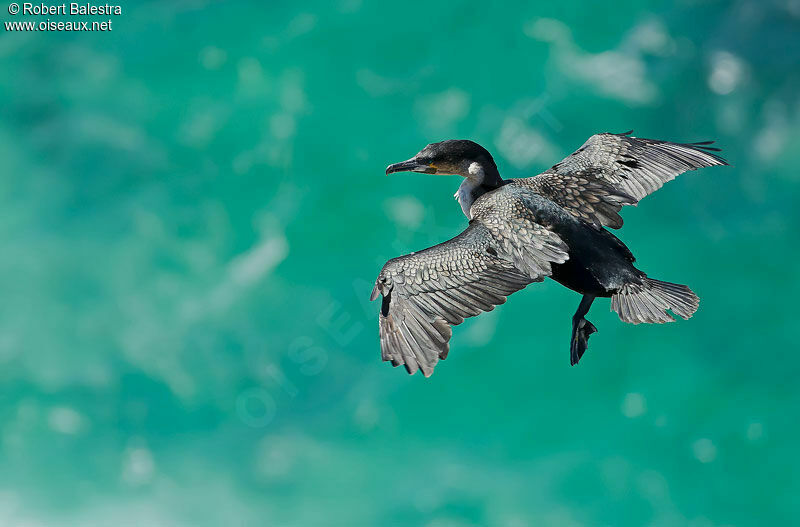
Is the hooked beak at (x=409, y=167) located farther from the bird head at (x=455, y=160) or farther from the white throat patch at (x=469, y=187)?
the white throat patch at (x=469, y=187)

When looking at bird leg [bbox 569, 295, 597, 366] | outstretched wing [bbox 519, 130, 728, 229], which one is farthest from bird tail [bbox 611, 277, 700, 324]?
outstretched wing [bbox 519, 130, 728, 229]

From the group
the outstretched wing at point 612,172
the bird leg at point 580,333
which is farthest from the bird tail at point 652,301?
the outstretched wing at point 612,172

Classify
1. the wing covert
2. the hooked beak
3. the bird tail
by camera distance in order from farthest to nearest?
1. the hooked beak
2. the bird tail
3. the wing covert

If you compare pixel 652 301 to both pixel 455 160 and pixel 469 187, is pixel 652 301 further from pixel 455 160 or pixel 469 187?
pixel 455 160

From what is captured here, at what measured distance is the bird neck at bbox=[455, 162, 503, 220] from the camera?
10.5 metres

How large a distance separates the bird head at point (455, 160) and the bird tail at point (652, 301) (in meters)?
2.08

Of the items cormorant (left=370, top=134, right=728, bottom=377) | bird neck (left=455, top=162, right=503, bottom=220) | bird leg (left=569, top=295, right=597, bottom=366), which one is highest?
bird neck (left=455, top=162, right=503, bottom=220)

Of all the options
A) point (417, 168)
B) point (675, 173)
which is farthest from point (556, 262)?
point (675, 173)

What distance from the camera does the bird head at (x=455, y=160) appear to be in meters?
10.4

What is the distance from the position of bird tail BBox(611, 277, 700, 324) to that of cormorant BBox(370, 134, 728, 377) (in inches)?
0.4

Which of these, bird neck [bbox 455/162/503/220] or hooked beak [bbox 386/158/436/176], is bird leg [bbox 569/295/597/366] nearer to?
bird neck [bbox 455/162/503/220]

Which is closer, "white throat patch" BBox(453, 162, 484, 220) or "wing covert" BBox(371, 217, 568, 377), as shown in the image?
"wing covert" BBox(371, 217, 568, 377)

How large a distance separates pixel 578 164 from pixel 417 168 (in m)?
2.19

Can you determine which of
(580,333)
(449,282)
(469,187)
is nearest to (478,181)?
(469,187)
